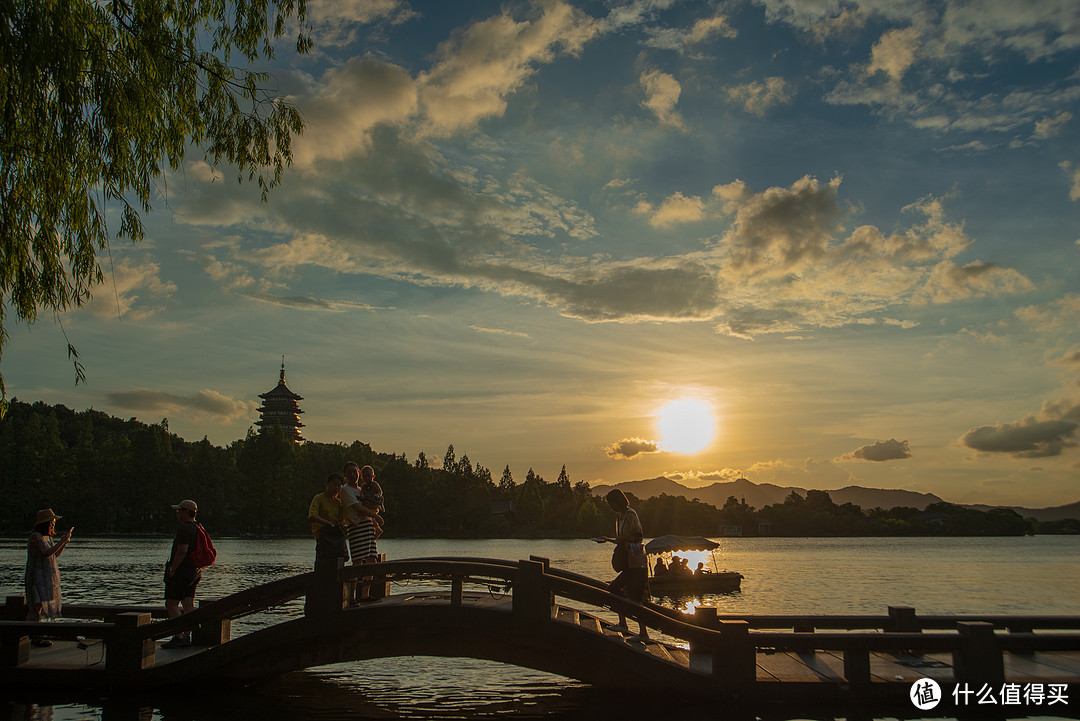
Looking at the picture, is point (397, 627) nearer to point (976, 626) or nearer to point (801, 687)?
Result: point (801, 687)

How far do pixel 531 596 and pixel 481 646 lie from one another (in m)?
1.23

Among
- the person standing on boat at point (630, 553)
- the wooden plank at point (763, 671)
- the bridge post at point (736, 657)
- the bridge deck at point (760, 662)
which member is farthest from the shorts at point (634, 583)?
the wooden plank at point (763, 671)

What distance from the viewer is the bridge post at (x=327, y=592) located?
11.3 metres

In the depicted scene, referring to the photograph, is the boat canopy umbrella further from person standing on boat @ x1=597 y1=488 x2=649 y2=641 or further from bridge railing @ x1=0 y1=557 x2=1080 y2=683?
bridge railing @ x1=0 y1=557 x2=1080 y2=683

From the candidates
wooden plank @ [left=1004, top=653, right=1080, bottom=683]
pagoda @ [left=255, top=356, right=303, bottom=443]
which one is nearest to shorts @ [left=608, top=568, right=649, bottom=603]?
wooden plank @ [left=1004, top=653, right=1080, bottom=683]

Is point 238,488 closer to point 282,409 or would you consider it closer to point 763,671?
point 282,409

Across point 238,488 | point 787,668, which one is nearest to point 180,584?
point 787,668

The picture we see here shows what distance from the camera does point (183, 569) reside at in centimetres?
1201

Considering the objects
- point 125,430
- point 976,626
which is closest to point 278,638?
point 976,626

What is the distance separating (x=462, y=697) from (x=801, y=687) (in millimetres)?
5865

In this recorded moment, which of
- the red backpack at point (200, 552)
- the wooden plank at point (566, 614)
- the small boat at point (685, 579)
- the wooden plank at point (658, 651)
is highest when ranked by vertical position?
the red backpack at point (200, 552)

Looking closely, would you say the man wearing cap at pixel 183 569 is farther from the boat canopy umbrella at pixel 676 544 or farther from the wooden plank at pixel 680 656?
the boat canopy umbrella at pixel 676 544

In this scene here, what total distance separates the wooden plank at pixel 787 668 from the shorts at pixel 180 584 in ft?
30.4

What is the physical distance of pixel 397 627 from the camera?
37.3 feet
